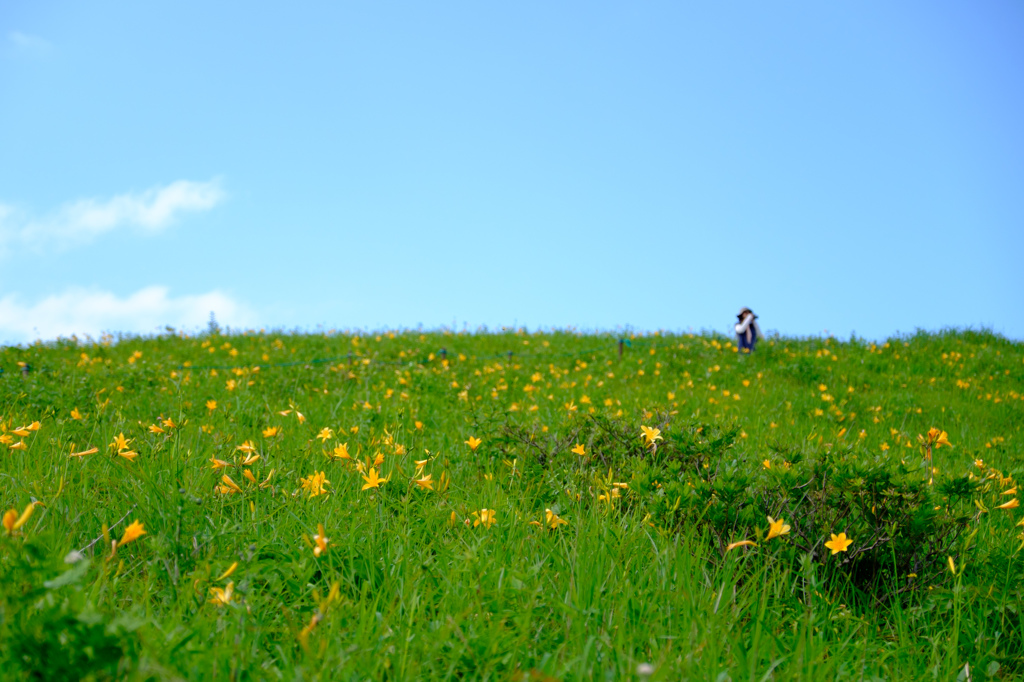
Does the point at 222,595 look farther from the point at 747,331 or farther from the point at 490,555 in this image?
the point at 747,331

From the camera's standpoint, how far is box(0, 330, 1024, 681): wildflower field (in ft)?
6.46

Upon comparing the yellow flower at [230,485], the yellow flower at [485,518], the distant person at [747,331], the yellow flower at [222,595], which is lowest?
the yellow flower at [222,595]

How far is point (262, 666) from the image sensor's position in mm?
1912

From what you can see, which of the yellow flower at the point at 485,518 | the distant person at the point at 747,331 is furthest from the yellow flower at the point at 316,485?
the distant person at the point at 747,331

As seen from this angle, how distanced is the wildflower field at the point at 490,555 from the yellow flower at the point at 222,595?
0.04ft

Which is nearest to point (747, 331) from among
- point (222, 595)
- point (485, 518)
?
point (485, 518)

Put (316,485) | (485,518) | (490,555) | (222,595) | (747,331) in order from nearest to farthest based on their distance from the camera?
1. (222,595)
2. (490,555)
3. (485,518)
4. (316,485)
5. (747,331)

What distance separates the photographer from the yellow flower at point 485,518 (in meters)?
2.87

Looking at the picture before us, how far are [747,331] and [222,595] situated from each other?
40.4 ft

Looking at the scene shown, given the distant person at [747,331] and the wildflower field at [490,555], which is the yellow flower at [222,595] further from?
the distant person at [747,331]

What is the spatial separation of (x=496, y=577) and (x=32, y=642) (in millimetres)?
1459

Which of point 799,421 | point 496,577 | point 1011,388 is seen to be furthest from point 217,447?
point 1011,388

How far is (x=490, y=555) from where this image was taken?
275cm

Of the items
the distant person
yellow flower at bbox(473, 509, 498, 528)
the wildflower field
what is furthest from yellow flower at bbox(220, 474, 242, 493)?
the distant person
